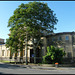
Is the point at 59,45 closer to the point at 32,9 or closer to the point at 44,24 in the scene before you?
the point at 44,24

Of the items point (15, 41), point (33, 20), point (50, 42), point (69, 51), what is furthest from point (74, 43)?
point (15, 41)

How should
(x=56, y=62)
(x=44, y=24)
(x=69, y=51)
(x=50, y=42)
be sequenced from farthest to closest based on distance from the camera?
(x=50, y=42), (x=69, y=51), (x=44, y=24), (x=56, y=62)

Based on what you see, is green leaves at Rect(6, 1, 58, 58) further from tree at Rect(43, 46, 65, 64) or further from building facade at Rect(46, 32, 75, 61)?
tree at Rect(43, 46, 65, 64)

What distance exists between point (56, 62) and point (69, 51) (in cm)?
547

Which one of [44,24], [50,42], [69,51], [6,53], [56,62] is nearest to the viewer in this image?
[56,62]

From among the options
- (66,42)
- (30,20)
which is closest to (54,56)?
(66,42)

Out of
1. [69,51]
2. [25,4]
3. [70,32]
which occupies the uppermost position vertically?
[25,4]

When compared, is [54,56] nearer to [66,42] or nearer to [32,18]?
[66,42]

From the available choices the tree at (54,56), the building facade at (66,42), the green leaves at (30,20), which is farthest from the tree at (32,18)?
the tree at (54,56)

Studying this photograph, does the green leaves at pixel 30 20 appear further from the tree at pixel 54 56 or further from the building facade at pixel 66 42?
the tree at pixel 54 56

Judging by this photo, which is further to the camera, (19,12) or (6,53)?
(6,53)

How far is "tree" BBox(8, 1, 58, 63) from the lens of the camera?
22625mm

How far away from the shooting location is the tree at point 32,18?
22.6 m

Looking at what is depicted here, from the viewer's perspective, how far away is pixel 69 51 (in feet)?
84.5
